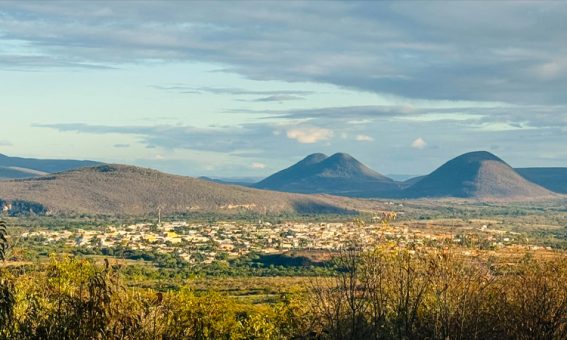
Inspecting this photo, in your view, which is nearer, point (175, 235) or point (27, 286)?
point (27, 286)

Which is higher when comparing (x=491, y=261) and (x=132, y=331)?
(x=491, y=261)

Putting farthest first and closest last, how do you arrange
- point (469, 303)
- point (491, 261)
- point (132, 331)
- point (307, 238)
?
1. point (307, 238)
2. point (491, 261)
3. point (469, 303)
4. point (132, 331)

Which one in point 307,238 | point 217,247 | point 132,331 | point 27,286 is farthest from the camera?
point 307,238

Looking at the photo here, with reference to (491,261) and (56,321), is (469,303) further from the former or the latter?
(56,321)

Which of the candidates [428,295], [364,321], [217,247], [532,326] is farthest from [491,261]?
[217,247]

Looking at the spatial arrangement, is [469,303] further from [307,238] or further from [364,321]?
[307,238]

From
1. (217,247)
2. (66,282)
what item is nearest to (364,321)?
(66,282)
